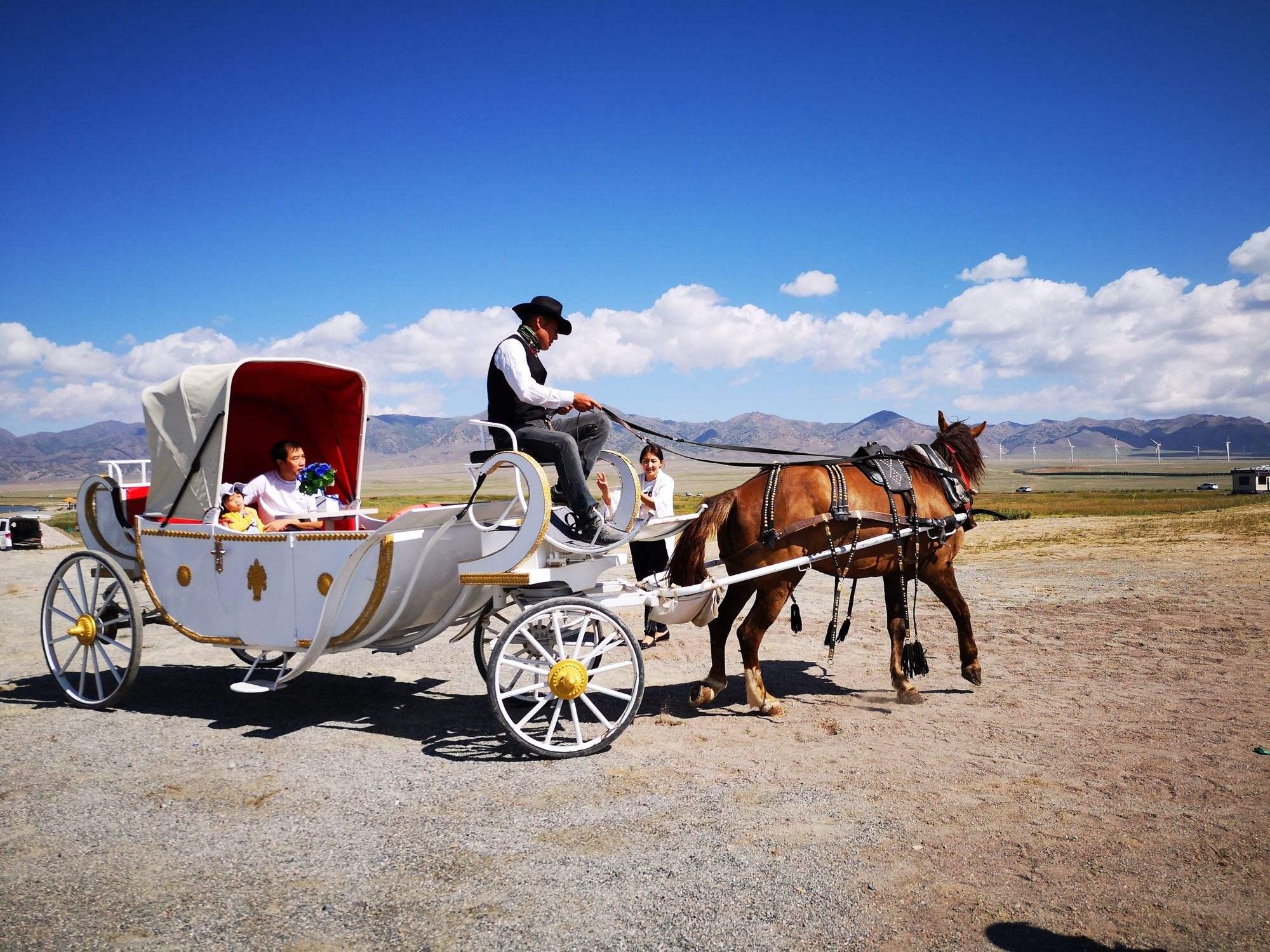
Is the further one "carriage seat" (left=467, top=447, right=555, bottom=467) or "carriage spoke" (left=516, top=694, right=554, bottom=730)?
"carriage seat" (left=467, top=447, right=555, bottom=467)

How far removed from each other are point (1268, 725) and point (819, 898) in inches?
185

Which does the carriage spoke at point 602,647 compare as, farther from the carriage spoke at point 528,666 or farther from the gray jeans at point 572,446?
the gray jeans at point 572,446

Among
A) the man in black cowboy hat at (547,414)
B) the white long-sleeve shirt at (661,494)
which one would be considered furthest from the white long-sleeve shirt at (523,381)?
the white long-sleeve shirt at (661,494)

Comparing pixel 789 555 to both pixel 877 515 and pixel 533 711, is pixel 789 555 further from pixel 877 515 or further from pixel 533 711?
pixel 533 711

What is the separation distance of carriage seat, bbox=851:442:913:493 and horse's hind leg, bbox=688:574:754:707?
149 centimetres

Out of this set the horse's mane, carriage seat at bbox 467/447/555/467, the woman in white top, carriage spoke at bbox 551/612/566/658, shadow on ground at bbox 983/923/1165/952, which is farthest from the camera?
the woman in white top

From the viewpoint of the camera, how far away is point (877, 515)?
7.37 meters

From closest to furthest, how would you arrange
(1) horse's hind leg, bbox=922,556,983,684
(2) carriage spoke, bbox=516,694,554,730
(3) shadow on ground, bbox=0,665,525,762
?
(2) carriage spoke, bbox=516,694,554,730, (3) shadow on ground, bbox=0,665,525,762, (1) horse's hind leg, bbox=922,556,983,684

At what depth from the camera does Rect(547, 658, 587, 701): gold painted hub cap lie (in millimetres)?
5977

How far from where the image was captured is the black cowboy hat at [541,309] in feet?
21.5

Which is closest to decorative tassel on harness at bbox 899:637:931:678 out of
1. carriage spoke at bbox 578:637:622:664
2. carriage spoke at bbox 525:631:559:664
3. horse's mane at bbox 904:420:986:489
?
horse's mane at bbox 904:420:986:489

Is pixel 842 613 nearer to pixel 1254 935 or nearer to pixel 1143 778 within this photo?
pixel 1143 778

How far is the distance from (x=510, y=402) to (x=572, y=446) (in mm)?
619

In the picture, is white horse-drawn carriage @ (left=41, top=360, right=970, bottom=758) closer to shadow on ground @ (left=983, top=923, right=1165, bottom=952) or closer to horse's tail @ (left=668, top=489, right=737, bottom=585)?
horse's tail @ (left=668, top=489, right=737, bottom=585)
